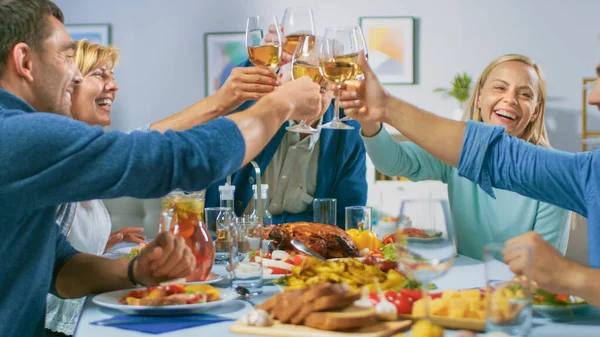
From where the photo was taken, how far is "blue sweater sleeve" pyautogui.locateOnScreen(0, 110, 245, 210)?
1177 mm

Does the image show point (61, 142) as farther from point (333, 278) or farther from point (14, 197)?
point (333, 278)

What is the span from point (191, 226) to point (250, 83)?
79 cm

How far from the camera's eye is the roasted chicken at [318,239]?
196 cm

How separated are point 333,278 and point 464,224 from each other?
4.33 ft

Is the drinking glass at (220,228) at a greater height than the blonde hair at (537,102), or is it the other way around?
the blonde hair at (537,102)

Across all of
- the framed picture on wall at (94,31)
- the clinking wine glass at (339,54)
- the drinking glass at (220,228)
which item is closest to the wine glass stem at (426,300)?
the clinking wine glass at (339,54)

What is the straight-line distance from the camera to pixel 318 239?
1.97m

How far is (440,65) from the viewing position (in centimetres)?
612

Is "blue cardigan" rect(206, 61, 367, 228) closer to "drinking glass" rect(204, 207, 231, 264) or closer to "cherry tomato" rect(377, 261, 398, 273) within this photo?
"drinking glass" rect(204, 207, 231, 264)

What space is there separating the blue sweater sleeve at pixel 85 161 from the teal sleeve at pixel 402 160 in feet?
4.00

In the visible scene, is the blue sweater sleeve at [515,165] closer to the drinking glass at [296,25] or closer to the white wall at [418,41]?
the drinking glass at [296,25]

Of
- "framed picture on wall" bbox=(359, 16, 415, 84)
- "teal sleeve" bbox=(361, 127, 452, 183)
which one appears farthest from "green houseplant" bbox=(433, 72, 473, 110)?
"teal sleeve" bbox=(361, 127, 452, 183)

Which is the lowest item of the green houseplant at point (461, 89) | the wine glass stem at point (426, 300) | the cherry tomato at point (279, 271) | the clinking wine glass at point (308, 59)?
the cherry tomato at point (279, 271)

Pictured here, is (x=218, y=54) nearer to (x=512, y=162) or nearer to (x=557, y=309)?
(x=512, y=162)
